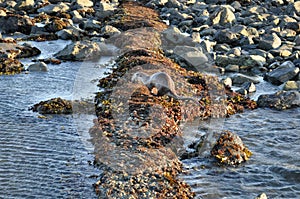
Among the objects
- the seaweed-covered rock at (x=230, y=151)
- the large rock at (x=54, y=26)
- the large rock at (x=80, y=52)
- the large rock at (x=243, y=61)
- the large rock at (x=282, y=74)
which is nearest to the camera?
the seaweed-covered rock at (x=230, y=151)

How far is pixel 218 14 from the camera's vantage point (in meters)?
37.0

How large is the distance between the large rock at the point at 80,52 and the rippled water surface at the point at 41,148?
5218 millimetres

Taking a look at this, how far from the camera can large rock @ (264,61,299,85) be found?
23.0m

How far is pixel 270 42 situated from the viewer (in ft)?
95.2

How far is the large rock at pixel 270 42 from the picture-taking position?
94.9 ft

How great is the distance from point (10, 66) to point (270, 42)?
15872mm

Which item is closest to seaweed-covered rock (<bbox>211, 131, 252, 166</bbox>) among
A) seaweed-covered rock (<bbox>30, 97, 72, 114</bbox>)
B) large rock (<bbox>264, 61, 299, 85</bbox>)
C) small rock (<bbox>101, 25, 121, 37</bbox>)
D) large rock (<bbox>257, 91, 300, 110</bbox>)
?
large rock (<bbox>257, 91, 300, 110</bbox>)

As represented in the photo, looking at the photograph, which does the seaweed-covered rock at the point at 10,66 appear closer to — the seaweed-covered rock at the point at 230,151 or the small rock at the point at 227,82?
the small rock at the point at 227,82

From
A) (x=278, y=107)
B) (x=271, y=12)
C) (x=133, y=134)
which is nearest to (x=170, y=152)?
(x=133, y=134)

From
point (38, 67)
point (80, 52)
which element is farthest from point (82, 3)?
point (38, 67)

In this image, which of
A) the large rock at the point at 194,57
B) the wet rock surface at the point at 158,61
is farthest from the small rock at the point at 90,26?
the large rock at the point at 194,57

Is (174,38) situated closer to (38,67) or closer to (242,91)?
(242,91)

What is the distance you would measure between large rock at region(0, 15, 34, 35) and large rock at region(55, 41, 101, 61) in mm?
8917

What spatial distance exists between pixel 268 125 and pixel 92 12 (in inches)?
1143
